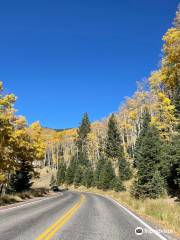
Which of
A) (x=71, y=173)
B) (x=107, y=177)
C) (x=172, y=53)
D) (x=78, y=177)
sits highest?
(x=172, y=53)

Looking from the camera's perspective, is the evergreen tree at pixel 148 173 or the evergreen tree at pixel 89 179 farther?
the evergreen tree at pixel 89 179

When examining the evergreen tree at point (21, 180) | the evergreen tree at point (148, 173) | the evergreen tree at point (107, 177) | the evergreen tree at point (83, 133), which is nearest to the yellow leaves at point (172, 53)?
the evergreen tree at point (148, 173)

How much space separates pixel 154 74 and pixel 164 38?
15724 mm

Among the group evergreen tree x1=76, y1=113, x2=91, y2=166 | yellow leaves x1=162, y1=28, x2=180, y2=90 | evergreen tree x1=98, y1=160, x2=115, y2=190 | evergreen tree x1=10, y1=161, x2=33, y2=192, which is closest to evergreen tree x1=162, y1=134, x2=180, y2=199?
yellow leaves x1=162, y1=28, x2=180, y2=90

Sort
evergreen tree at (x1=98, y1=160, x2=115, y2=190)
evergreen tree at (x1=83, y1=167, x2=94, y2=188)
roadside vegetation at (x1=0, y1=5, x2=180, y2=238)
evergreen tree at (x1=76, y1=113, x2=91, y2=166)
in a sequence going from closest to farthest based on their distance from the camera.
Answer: roadside vegetation at (x1=0, y1=5, x2=180, y2=238), evergreen tree at (x1=98, y1=160, x2=115, y2=190), evergreen tree at (x1=83, y1=167, x2=94, y2=188), evergreen tree at (x1=76, y1=113, x2=91, y2=166)

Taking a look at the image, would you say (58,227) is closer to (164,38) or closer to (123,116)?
(164,38)

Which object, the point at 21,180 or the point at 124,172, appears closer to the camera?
the point at 21,180

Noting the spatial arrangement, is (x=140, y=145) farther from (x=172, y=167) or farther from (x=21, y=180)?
(x=172, y=167)

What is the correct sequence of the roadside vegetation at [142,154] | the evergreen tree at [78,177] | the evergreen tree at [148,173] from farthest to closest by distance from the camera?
1. the evergreen tree at [78,177]
2. the evergreen tree at [148,173]
3. the roadside vegetation at [142,154]

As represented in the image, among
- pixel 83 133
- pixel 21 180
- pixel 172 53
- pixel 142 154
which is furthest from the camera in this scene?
pixel 83 133

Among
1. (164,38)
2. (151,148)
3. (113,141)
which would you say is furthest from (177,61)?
(113,141)

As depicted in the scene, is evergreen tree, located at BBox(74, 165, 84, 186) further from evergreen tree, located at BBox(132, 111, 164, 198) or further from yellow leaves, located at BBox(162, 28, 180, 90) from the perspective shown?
yellow leaves, located at BBox(162, 28, 180, 90)

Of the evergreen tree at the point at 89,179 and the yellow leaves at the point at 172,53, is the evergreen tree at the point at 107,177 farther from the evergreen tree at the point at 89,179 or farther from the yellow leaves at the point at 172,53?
the yellow leaves at the point at 172,53

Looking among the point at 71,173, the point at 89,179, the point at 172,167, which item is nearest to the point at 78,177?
the point at 71,173
